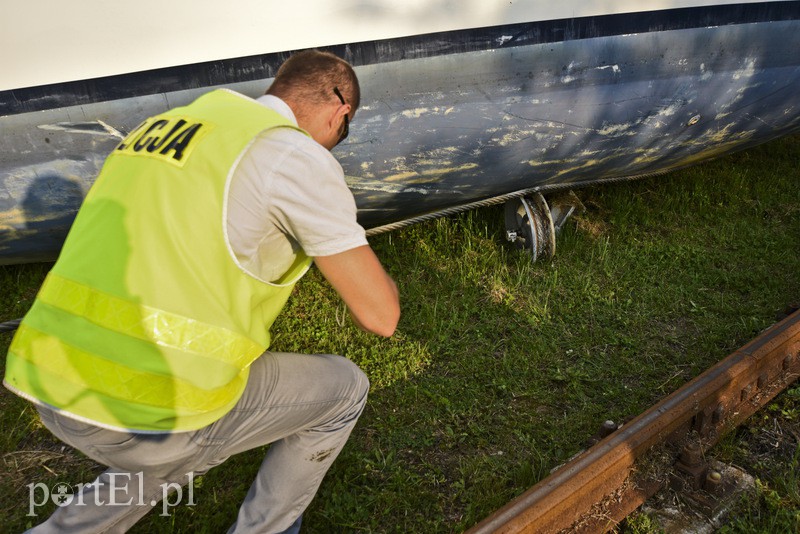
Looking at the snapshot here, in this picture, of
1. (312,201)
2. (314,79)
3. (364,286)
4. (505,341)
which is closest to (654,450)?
(505,341)

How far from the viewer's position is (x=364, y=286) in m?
1.82

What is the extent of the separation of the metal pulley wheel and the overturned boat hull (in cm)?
14

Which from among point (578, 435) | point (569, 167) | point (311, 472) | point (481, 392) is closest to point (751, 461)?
point (578, 435)

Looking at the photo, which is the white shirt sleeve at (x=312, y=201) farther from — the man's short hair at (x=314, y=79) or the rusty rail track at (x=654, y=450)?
the rusty rail track at (x=654, y=450)

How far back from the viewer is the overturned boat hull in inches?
122

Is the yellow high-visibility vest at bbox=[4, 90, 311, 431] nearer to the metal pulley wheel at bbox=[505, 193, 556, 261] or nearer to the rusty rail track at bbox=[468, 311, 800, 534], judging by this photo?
the rusty rail track at bbox=[468, 311, 800, 534]

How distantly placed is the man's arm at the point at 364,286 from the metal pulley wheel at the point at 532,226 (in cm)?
234

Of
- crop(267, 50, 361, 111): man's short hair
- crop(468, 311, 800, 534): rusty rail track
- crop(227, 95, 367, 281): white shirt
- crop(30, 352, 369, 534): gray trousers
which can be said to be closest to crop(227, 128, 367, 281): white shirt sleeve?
crop(227, 95, 367, 281): white shirt

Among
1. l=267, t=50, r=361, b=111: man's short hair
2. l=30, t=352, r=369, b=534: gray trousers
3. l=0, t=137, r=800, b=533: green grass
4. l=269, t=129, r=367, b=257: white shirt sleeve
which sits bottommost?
l=0, t=137, r=800, b=533: green grass

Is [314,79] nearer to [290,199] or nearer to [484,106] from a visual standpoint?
[290,199]

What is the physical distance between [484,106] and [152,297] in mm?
2285

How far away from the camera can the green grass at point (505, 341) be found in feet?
8.73

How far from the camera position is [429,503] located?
8.50 feet

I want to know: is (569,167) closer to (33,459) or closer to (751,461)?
(751,461)
